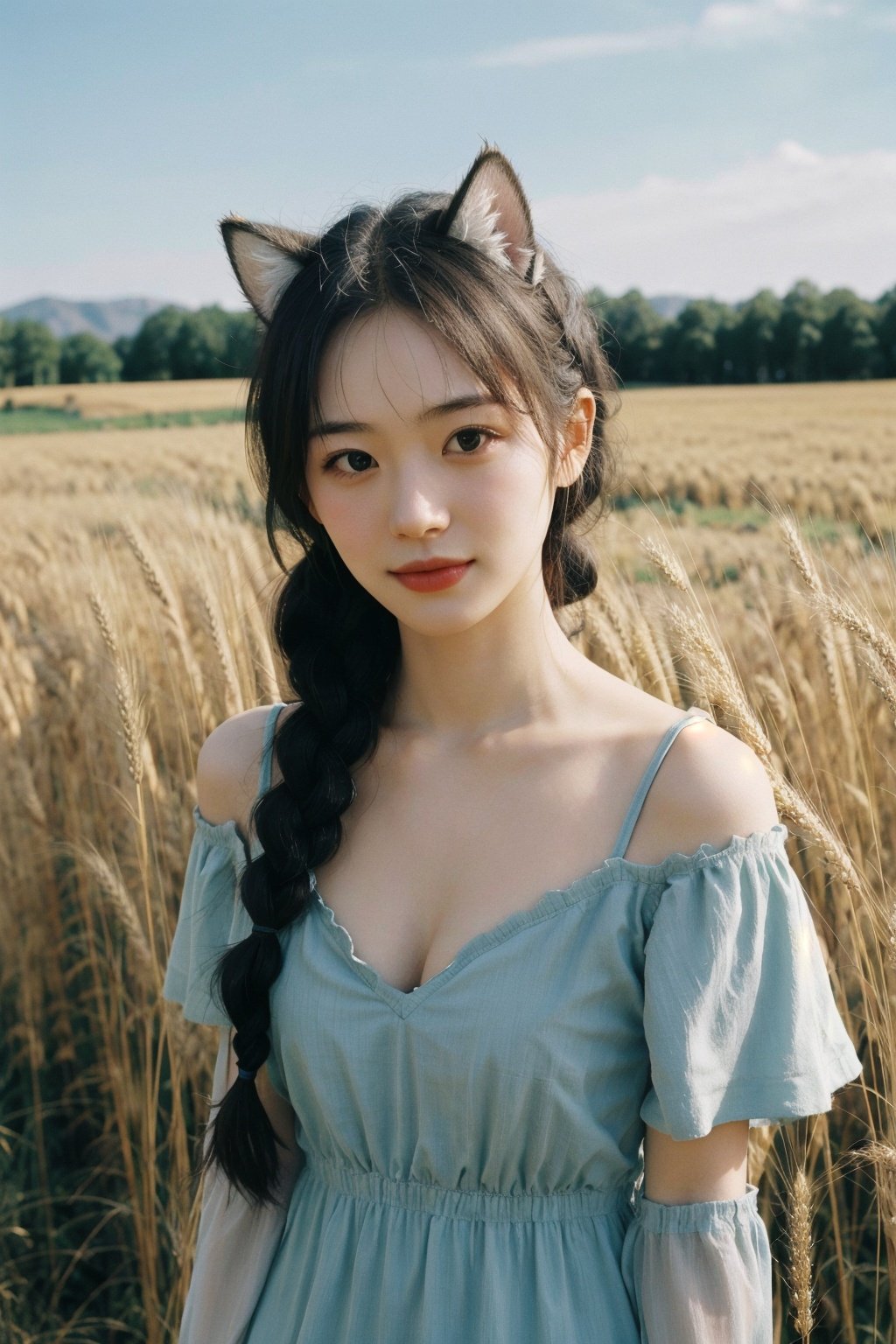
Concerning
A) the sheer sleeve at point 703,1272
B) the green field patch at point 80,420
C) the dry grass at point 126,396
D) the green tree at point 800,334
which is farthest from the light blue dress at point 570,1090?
the dry grass at point 126,396

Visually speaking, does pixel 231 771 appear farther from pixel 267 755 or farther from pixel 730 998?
pixel 730 998

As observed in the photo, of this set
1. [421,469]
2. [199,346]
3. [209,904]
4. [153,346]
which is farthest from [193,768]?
[153,346]

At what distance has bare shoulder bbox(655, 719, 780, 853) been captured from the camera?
1022 mm

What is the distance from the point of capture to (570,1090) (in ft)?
3.35

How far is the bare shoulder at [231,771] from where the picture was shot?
1308 mm

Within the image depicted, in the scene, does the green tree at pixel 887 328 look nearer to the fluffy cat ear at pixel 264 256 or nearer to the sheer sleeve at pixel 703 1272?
the fluffy cat ear at pixel 264 256

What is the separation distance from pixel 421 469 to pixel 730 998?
566 millimetres

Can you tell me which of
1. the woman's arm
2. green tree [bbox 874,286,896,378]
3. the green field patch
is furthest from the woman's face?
the green field patch

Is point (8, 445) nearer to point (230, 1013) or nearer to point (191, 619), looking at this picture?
point (191, 619)

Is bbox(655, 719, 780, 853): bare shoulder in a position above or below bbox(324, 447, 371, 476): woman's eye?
below

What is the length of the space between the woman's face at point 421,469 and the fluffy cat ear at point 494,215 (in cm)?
11

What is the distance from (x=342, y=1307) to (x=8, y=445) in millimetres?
6272

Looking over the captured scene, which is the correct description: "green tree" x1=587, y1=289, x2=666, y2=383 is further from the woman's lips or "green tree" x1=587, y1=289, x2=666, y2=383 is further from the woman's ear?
the woman's lips

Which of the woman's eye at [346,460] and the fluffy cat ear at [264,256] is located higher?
the fluffy cat ear at [264,256]
